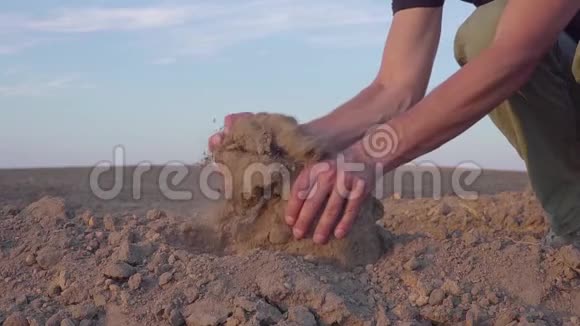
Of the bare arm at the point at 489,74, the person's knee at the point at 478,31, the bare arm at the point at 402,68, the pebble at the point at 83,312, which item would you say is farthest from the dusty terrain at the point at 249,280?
the person's knee at the point at 478,31

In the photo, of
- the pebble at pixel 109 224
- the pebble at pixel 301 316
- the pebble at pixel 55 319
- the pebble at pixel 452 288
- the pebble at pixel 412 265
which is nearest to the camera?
the pebble at pixel 301 316

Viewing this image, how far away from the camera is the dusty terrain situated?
2.15 m

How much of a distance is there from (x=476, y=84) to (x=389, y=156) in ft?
1.04

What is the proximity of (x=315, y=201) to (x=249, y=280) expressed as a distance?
29 cm

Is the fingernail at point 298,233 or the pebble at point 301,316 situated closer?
the pebble at point 301,316

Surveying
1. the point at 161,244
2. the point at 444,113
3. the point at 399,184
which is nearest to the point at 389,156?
the point at 444,113

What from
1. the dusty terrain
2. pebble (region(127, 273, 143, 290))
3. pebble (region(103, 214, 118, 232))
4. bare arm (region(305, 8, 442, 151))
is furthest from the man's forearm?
pebble (region(103, 214, 118, 232))

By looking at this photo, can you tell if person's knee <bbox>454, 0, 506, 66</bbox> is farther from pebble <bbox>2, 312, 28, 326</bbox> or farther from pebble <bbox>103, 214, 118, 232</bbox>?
pebble <bbox>2, 312, 28, 326</bbox>

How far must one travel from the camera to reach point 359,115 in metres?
2.81

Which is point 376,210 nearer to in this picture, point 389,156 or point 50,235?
point 389,156

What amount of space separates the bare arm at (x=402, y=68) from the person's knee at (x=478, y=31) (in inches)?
7.8

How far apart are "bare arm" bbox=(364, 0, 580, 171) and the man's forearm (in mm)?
331

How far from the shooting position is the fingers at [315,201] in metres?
2.22

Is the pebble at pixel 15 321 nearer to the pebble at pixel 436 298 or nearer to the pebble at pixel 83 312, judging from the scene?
the pebble at pixel 83 312
